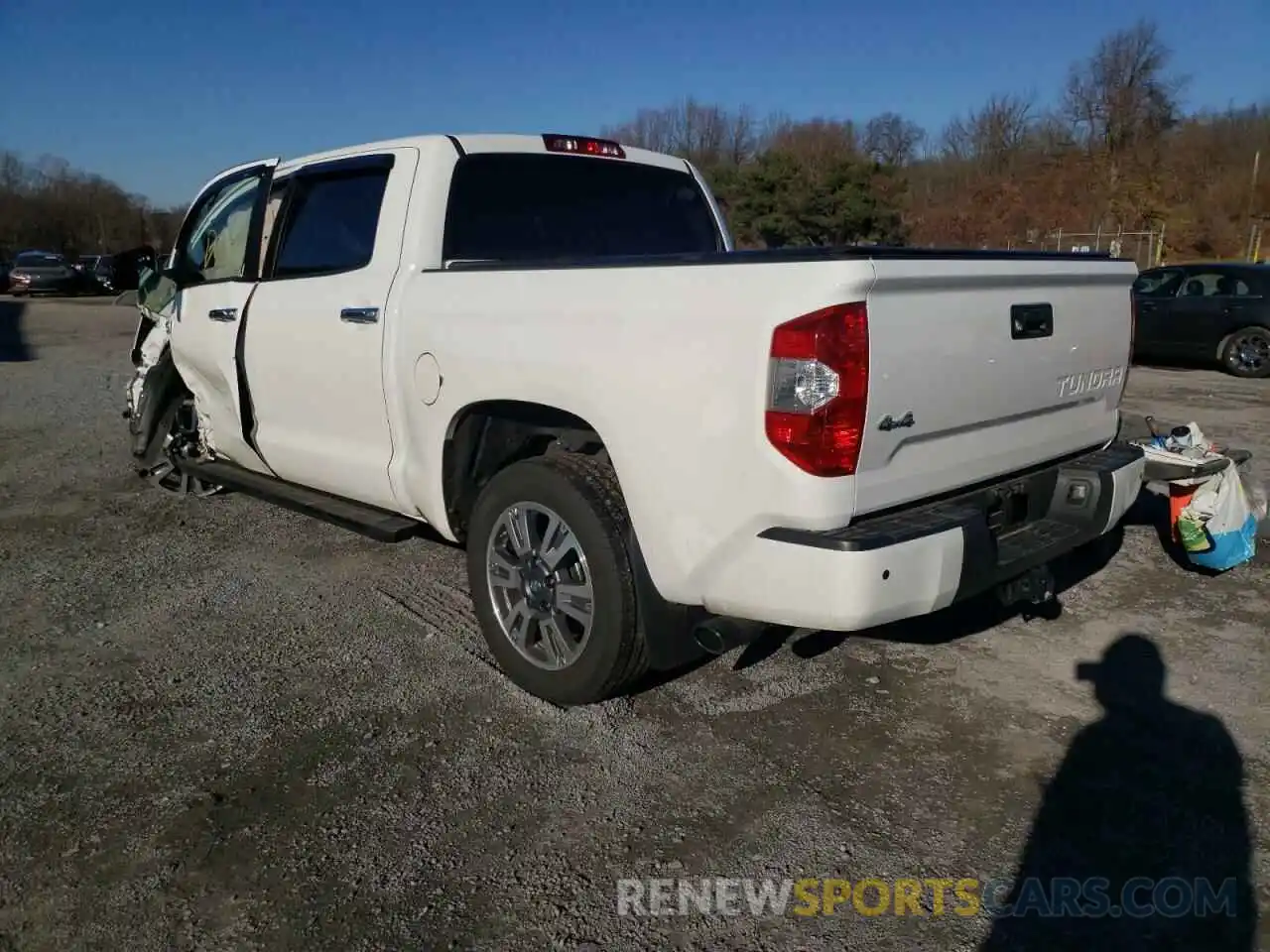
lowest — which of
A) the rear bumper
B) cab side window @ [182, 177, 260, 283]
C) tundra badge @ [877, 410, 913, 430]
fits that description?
the rear bumper

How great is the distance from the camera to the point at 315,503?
460 centimetres

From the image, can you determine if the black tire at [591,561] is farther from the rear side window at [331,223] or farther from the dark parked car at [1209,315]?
the dark parked car at [1209,315]

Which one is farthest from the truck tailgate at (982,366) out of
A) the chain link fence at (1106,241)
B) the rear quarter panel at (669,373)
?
the chain link fence at (1106,241)

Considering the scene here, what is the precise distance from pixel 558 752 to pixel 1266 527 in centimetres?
469

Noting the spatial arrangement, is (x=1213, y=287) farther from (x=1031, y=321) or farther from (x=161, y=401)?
(x=161, y=401)

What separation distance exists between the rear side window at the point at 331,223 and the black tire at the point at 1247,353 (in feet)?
42.2

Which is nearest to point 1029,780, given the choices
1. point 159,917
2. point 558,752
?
point 558,752

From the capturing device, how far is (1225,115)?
4741cm

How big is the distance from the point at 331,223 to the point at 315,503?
4.24 feet

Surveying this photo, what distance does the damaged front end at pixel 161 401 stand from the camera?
622 centimetres

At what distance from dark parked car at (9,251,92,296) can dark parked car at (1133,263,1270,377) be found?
31379mm

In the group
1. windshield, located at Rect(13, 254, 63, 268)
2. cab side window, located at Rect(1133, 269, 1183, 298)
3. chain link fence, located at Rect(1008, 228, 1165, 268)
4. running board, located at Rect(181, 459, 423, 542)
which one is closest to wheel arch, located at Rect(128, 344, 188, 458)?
running board, located at Rect(181, 459, 423, 542)

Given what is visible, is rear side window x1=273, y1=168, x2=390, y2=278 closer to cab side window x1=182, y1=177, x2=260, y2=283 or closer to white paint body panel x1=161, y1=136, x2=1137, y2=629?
white paint body panel x1=161, y1=136, x2=1137, y2=629

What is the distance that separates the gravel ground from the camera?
250 cm
